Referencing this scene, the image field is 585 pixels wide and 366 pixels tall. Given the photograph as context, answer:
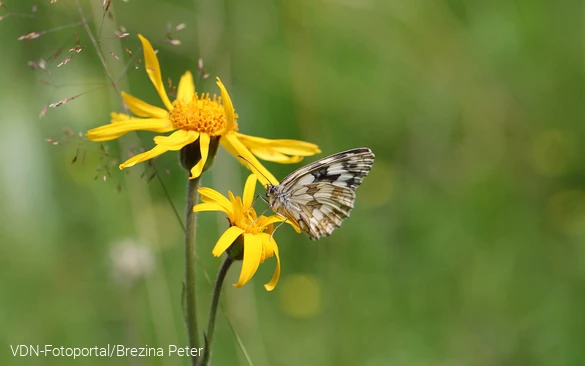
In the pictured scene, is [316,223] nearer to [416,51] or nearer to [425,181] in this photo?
[425,181]

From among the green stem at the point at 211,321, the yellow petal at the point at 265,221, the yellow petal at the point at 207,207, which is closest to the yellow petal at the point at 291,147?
the yellow petal at the point at 265,221

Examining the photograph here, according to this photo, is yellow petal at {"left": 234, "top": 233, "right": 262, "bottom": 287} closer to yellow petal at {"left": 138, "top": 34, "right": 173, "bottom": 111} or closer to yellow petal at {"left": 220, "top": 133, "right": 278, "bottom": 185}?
yellow petal at {"left": 220, "top": 133, "right": 278, "bottom": 185}

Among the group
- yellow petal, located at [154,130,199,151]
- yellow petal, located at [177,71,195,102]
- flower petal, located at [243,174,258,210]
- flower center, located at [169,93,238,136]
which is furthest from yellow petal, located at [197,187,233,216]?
yellow petal, located at [177,71,195,102]

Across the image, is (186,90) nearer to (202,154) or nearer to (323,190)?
(202,154)

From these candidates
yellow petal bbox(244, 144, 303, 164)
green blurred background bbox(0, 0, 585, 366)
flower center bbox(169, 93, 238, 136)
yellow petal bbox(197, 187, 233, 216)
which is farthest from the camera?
green blurred background bbox(0, 0, 585, 366)

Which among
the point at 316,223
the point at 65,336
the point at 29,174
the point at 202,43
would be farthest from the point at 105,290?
the point at 316,223

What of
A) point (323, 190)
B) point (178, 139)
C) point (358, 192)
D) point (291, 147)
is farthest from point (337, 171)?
point (358, 192)
